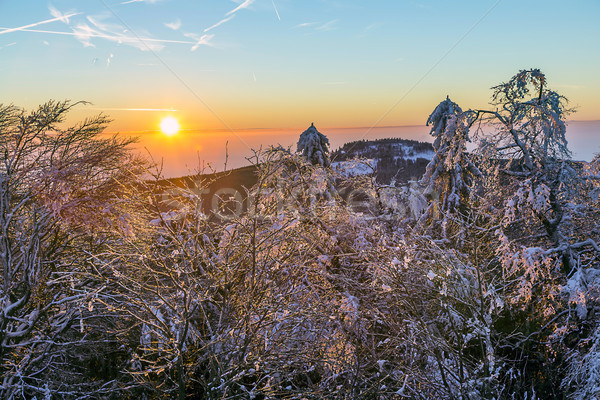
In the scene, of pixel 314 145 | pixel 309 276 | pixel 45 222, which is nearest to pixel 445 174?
pixel 314 145

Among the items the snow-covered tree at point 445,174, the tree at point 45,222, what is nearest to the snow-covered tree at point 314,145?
the snow-covered tree at point 445,174

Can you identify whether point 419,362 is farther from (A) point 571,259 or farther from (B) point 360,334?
(A) point 571,259

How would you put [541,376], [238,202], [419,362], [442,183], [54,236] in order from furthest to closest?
1. [442,183]
2. [54,236]
3. [541,376]
4. [419,362]
5. [238,202]

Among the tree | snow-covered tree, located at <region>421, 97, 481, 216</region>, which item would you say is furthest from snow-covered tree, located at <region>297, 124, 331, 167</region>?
the tree

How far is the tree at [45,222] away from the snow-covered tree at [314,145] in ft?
31.7

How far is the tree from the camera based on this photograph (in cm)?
1041

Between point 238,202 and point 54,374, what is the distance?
9699 millimetres

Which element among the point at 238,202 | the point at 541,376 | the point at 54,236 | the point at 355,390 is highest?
the point at 238,202

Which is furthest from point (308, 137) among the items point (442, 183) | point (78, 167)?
point (78, 167)

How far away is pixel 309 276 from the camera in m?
10.4

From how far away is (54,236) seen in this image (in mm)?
12523

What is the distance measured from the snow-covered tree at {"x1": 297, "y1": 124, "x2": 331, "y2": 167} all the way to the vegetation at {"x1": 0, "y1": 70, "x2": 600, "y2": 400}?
6129mm

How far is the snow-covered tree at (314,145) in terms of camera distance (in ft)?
64.7

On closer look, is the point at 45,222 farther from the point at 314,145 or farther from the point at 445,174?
the point at 445,174
